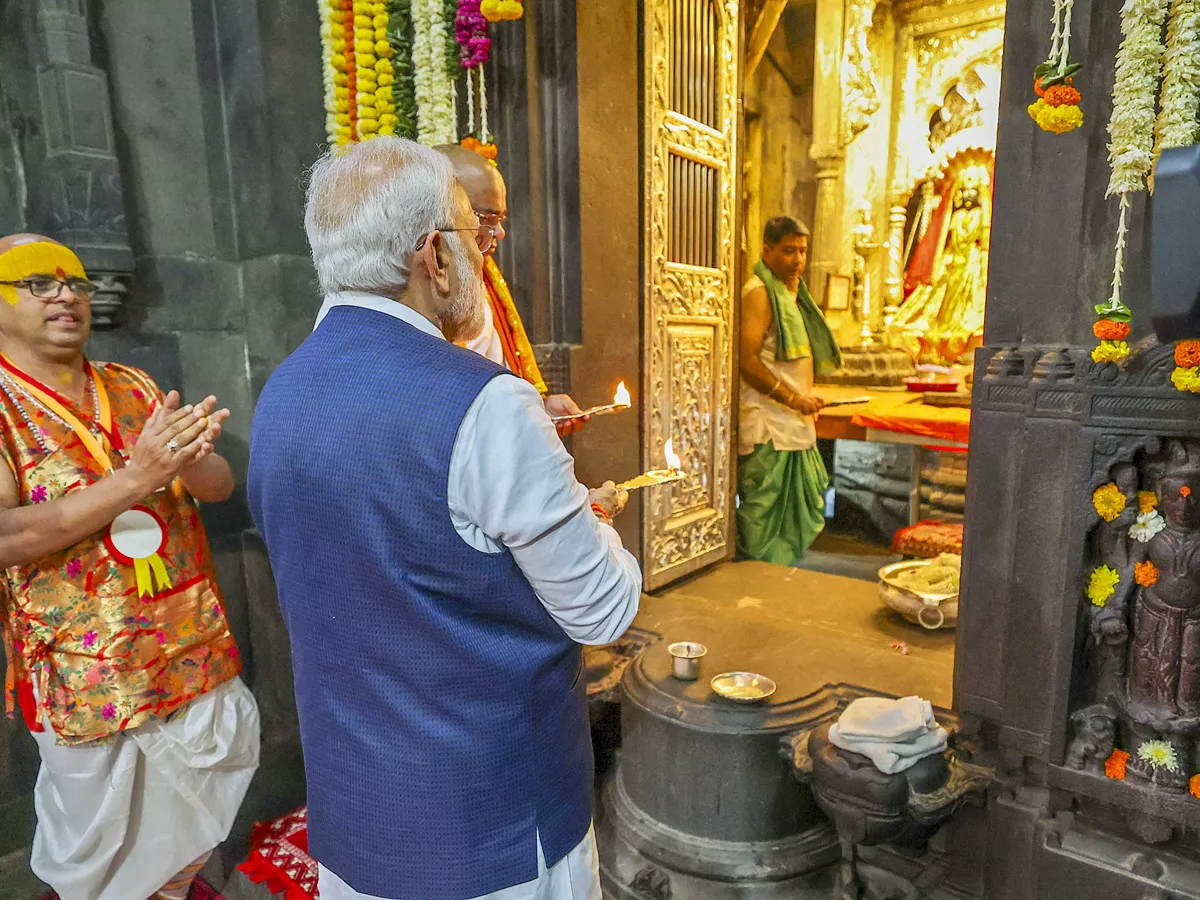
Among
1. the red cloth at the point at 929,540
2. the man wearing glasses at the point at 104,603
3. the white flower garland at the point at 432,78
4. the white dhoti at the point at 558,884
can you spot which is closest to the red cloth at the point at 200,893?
the man wearing glasses at the point at 104,603

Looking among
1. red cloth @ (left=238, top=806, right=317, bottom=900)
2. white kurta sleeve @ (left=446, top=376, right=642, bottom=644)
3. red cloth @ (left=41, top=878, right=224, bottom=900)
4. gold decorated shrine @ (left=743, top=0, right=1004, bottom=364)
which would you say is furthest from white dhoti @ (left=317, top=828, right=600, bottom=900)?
gold decorated shrine @ (left=743, top=0, right=1004, bottom=364)

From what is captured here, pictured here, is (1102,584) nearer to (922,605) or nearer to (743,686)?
(743,686)

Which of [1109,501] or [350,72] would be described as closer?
[1109,501]

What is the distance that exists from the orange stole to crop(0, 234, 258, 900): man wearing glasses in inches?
37.7

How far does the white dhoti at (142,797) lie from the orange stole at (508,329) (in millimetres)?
1504

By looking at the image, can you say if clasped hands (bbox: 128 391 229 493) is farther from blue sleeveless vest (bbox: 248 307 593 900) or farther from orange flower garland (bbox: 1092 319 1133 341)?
orange flower garland (bbox: 1092 319 1133 341)

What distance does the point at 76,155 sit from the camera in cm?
285

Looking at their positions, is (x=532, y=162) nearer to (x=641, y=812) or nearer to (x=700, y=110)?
(x=700, y=110)

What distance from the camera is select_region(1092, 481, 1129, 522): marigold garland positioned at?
6.96ft

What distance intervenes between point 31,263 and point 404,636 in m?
1.73

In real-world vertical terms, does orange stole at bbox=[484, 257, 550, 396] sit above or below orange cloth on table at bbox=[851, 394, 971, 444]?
above

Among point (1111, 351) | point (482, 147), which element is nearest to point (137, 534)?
point (482, 147)

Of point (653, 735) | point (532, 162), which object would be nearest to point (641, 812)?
point (653, 735)

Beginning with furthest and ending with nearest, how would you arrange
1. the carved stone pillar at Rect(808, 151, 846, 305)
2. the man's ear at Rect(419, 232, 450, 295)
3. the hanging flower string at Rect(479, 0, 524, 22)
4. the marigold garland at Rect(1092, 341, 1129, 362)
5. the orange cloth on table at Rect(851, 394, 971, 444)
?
1. the carved stone pillar at Rect(808, 151, 846, 305)
2. the orange cloth on table at Rect(851, 394, 971, 444)
3. the hanging flower string at Rect(479, 0, 524, 22)
4. the marigold garland at Rect(1092, 341, 1129, 362)
5. the man's ear at Rect(419, 232, 450, 295)
